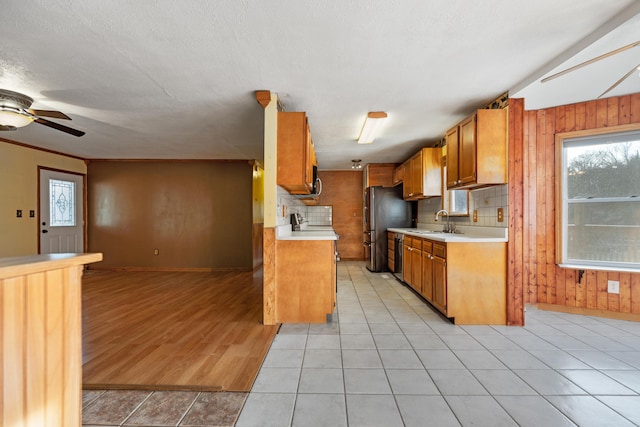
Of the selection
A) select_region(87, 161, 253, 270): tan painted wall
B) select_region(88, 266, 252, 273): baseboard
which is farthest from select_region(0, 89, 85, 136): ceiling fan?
select_region(88, 266, 252, 273): baseboard

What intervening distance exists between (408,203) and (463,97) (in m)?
3.05

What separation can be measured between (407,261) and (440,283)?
1249 mm

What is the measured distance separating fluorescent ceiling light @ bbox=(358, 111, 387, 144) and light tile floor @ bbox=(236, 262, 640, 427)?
7.65 feet

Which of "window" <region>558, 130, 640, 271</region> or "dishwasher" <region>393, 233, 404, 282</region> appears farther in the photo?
"dishwasher" <region>393, 233, 404, 282</region>

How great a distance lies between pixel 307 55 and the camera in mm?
2285

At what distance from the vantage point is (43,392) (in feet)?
3.67

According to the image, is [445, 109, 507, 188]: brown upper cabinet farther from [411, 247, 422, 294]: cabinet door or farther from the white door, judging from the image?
the white door

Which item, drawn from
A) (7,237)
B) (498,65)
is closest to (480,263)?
(498,65)

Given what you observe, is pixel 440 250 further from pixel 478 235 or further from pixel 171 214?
pixel 171 214

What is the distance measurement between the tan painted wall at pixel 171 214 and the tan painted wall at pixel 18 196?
113 cm

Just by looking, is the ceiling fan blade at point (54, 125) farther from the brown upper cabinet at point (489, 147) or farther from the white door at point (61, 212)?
the brown upper cabinet at point (489, 147)

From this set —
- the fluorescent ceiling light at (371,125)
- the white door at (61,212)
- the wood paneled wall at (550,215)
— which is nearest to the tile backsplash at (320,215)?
the fluorescent ceiling light at (371,125)

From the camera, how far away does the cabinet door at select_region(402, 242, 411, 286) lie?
4355 mm

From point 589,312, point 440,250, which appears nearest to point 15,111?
point 440,250
